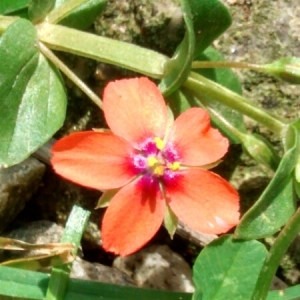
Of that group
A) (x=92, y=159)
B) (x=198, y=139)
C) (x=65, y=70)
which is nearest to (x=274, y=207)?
(x=198, y=139)

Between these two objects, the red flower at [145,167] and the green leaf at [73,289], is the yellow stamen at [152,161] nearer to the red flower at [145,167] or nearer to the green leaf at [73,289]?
the red flower at [145,167]

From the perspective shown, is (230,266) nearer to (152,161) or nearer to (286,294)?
(286,294)

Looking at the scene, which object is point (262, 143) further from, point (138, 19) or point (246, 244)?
point (138, 19)

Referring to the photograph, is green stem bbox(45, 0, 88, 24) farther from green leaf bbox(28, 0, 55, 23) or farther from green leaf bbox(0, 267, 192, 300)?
green leaf bbox(0, 267, 192, 300)

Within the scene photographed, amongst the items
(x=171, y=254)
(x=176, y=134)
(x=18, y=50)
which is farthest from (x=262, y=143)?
(x=18, y=50)

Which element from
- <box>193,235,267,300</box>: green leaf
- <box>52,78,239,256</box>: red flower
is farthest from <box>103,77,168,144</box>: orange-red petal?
<box>193,235,267,300</box>: green leaf

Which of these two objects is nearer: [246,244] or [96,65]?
[246,244]

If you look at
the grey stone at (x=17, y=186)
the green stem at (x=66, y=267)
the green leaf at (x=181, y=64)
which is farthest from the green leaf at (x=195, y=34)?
the grey stone at (x=17, y=186)
